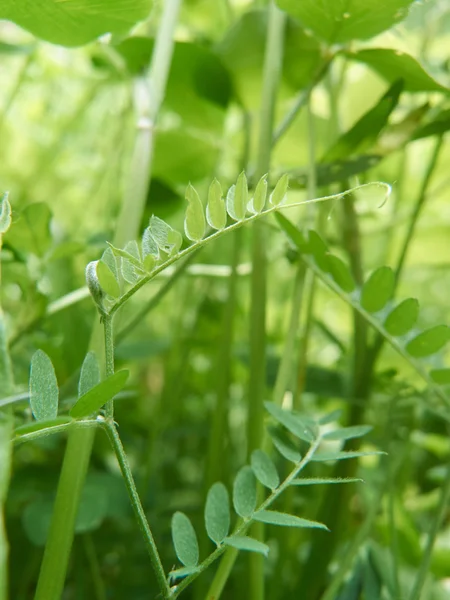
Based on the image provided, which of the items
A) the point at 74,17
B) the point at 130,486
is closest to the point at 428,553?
the point at 130,486

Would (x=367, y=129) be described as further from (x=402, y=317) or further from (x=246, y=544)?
(x=246, y=544)

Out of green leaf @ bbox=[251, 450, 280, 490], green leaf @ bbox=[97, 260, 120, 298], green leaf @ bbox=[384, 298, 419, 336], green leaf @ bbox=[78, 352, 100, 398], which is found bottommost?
green leaf @ bbox=[251, 450, 280, 490]

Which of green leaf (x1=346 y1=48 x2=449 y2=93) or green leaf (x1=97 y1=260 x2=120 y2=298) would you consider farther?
green leaf (x1=346 y1=48 x2=449 y2=93)

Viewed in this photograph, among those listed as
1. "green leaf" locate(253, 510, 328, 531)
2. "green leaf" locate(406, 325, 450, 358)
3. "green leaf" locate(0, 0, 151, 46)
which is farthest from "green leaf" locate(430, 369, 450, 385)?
"green leaf" locate(0, 0, 151, 46)

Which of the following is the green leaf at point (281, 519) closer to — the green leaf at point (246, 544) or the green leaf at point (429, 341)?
the green leaf at point (246, 544)

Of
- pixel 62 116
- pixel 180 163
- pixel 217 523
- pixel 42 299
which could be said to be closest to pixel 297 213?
pixel 180 163

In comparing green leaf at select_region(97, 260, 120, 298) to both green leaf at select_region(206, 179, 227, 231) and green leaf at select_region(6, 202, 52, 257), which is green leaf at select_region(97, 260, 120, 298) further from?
green leaf at select_region(6, 202, 52, 257)

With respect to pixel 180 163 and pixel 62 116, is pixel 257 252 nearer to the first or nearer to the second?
pixel 180 163

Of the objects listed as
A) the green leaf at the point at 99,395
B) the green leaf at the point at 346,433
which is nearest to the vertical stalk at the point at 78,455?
the green leaf at the point at 99,395
